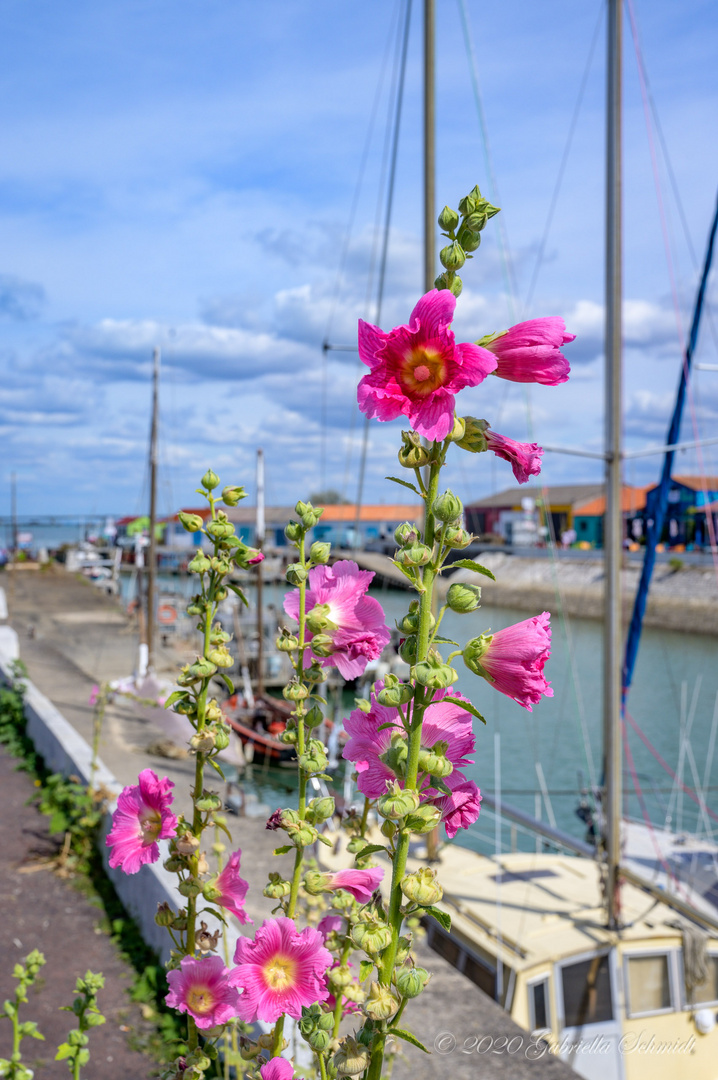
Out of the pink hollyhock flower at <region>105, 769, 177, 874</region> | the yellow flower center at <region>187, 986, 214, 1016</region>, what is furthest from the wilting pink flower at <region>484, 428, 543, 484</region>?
the yellow flower center at <region>187, 986, 214, 1016</region>

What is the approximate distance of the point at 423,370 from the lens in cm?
98

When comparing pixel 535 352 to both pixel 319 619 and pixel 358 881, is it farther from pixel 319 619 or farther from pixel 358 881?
pixel 358 881

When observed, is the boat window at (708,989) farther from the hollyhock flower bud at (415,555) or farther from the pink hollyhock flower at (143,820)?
the hollyhock flower bud at (415,555)

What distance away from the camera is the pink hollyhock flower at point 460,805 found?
3.52 feet

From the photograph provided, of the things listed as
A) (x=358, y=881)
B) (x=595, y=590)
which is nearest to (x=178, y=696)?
(x=358, y=881)

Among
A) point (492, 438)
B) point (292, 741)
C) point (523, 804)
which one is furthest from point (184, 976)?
point (523, 804)

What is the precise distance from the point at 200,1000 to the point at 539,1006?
215 inches

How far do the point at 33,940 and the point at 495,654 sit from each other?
4.92 m

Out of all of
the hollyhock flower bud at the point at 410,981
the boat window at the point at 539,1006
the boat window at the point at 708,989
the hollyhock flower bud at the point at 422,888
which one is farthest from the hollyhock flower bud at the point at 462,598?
the boat window at the point at 708,989

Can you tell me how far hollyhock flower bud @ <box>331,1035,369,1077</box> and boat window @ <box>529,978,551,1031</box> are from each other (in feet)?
17.9

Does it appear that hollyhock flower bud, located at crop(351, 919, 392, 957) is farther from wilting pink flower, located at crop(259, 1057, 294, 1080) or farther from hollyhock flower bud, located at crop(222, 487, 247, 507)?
hollyhock flower bud, located at crop(222, 487, 247, 507)

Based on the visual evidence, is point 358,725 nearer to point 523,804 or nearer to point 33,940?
point 33,940

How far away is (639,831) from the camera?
10.5 m

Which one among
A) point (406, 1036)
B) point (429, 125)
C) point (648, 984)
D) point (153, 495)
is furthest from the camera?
point (153, 495)
